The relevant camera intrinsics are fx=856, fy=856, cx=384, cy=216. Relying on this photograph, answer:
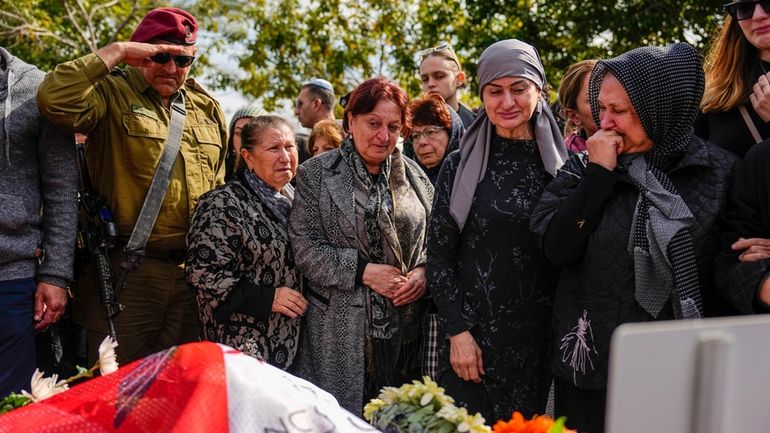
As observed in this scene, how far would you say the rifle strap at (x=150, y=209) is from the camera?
3.96 metres

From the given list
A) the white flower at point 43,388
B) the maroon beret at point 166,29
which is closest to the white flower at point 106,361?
the white flower at point 43,388

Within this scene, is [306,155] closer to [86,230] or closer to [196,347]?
[86,230]

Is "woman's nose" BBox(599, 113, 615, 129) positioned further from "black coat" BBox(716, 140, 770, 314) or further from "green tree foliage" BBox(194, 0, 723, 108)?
"green tree foliage" BBox(194, 0, 723, 108)

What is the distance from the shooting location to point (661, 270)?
2.74 metres

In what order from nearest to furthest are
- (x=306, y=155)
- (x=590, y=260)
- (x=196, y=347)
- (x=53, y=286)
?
(x=196, y=347) < (x=590, y=260) < (x=53, y=286) < (x=306, y=155)

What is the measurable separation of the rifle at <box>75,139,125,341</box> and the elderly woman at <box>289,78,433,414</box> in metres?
0.85

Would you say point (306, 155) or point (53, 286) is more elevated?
point (306, 155)

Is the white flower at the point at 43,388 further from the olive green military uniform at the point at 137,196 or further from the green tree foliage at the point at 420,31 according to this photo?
the green tree foliage at the point at 420,31

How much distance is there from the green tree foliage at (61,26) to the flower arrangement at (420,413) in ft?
49.4

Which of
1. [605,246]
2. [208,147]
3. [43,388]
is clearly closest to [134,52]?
[208,147]

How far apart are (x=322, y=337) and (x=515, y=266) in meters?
1.05

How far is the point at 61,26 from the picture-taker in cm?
1705

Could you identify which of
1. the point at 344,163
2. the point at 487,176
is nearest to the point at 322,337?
the point at 344,163

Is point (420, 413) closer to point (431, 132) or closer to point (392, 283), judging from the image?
point (392, 283)
